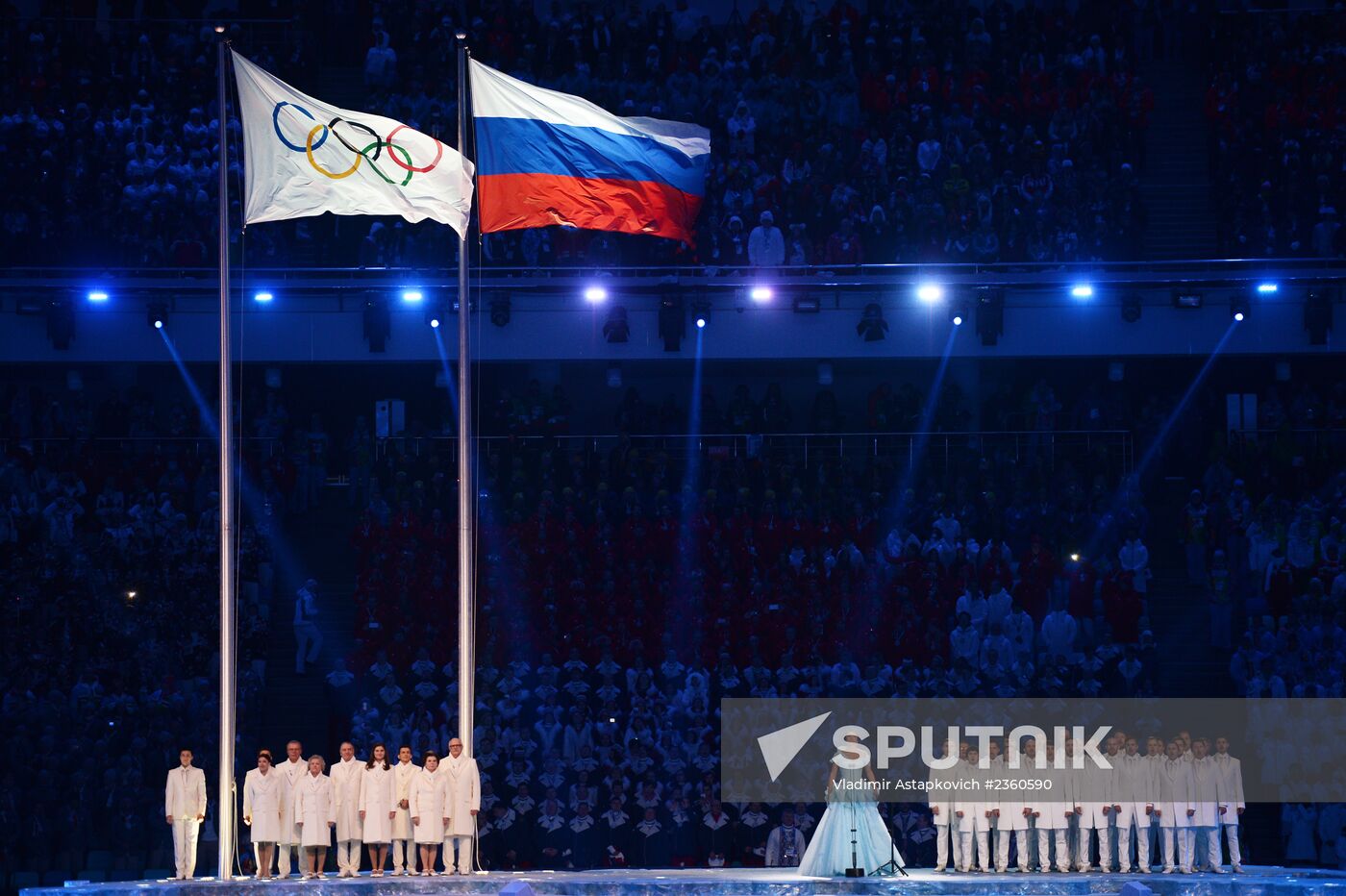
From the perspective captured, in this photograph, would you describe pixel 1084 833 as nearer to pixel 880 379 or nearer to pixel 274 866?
pixel 274 866

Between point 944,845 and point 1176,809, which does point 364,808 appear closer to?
point 944,845

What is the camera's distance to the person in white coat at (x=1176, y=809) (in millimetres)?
22797

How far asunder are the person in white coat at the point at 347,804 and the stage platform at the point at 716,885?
289 millimetres

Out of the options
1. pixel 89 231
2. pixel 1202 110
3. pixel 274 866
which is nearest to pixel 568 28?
pixel 89 231

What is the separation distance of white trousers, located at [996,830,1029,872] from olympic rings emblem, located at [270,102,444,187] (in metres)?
9.94

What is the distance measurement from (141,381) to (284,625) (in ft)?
22.3

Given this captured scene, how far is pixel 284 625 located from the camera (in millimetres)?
30391

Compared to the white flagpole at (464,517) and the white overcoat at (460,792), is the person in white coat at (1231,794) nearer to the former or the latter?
the white overcoat at (460,792)

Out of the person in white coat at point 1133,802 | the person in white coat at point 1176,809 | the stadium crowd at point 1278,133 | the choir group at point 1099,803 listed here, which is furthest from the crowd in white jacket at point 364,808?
the stadium crowd at point 1278,133

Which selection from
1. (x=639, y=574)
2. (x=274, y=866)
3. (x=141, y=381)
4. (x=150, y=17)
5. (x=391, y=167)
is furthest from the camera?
(x=150, y=17)

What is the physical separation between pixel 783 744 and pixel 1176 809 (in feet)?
18.1

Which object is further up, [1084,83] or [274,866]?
[1084,83]

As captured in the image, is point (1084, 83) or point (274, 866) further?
point (1084, 83)

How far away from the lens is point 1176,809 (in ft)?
74.9
